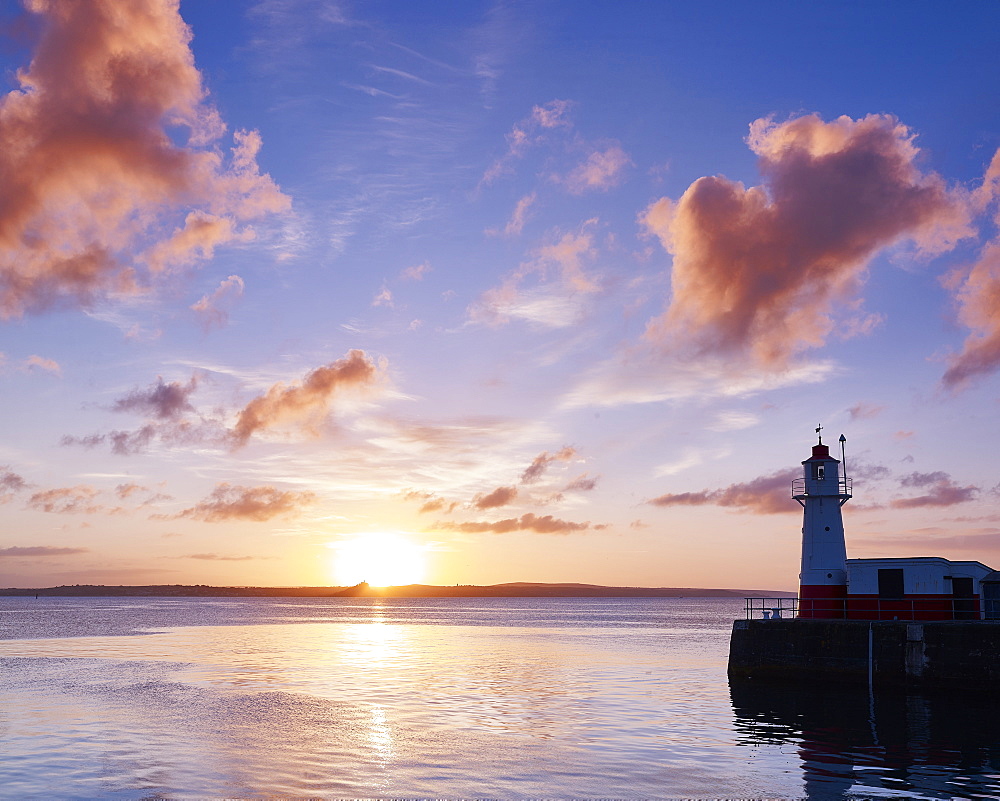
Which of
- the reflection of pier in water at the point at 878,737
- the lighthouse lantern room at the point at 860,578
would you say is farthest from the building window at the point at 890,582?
the reflection of pier in water at the point at 878,737

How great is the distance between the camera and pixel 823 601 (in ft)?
151

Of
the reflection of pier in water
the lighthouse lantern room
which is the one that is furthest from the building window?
the reflection of pier in water

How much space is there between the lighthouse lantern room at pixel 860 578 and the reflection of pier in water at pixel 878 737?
14.8ft

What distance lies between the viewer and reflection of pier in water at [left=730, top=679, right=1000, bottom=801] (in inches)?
898

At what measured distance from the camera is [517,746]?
27562mm

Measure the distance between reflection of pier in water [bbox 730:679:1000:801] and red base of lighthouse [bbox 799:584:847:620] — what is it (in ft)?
14.0

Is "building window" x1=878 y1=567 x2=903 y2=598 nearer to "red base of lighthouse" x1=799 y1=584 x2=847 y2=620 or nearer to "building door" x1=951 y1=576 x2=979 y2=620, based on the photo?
"red base of lighthouse" x1=799 y1=584 x2=847 y2=620

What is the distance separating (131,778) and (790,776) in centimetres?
1806

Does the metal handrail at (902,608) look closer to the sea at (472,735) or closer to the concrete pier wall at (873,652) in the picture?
the concrete pier wall at (873,652)

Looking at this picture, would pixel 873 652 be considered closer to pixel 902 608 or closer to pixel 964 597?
pixel 902 608

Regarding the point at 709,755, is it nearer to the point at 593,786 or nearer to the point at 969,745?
the point at 593,786

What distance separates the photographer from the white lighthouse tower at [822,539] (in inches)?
1811

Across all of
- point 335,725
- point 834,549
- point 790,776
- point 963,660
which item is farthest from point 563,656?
point 790,776

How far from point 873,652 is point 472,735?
23.0 metres
